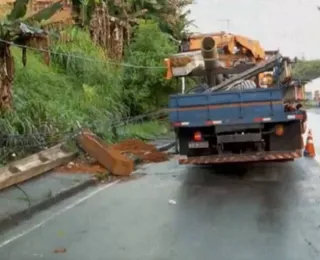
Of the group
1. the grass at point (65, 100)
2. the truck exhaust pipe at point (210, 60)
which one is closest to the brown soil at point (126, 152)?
the grass at point (65, 100)

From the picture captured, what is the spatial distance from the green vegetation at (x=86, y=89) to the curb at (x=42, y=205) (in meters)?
2.07

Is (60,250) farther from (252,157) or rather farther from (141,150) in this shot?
(141,150)

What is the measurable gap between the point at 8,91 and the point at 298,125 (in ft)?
20.7

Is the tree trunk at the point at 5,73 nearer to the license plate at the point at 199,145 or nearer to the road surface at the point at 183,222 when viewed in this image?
the road surface at the point at 183,222

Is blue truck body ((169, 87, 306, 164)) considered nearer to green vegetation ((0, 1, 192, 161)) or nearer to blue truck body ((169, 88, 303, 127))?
blue truck body ((169, 88, 303, 127))

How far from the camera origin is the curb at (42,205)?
29.7 feet

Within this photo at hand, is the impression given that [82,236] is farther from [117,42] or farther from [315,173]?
[117,42]

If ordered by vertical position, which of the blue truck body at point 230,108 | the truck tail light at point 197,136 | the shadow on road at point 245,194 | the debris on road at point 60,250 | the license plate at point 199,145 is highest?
the blue truck body at point 230,108

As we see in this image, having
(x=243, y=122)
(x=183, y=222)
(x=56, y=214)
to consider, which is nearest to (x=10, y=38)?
(x=243, y=122)

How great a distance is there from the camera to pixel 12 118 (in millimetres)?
14633

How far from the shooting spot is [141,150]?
Answer: 18094 mm

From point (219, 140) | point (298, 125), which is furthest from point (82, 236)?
point (298, 125)

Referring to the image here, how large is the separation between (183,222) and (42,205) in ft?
9.01

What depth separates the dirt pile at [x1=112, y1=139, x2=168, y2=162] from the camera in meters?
17.1
